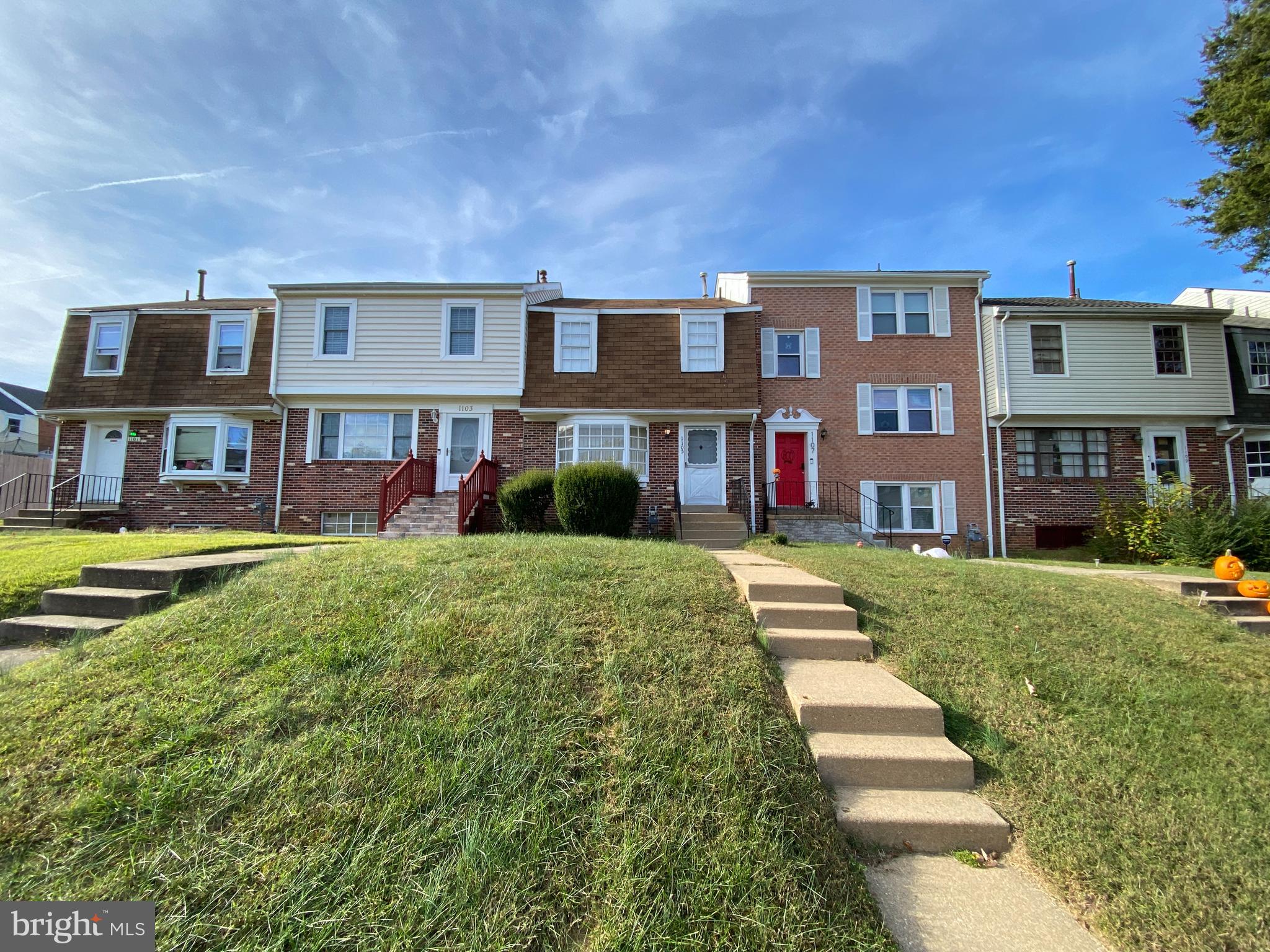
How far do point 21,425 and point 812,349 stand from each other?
41.1m

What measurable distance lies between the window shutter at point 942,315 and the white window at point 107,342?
859 inches

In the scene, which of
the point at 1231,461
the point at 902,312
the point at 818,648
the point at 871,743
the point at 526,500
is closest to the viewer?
the point at 871,743

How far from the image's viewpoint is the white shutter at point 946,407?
1539 centimetres

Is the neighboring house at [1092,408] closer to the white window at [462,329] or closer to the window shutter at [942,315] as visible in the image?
the window shutter at [942,315]

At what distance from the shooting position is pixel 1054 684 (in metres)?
4.15

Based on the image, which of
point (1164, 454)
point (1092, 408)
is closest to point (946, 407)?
point (1092, 408)

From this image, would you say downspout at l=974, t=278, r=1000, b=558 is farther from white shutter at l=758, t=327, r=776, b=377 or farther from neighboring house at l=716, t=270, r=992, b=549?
white shutter at l=758, t=327, r=776, b=377

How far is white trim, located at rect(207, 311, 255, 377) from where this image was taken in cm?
1463

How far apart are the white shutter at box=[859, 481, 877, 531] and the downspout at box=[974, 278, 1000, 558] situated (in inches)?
115

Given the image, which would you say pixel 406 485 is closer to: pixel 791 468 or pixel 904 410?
pixel 791 468

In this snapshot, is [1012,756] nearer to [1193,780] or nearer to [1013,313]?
[1193,780]

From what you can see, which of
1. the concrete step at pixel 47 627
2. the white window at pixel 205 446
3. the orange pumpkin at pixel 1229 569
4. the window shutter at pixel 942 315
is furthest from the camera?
the window shutter at pixel 942 315

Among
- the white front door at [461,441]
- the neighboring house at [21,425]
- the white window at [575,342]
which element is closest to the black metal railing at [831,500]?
the white window at [575,342]

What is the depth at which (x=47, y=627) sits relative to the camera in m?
4.56
